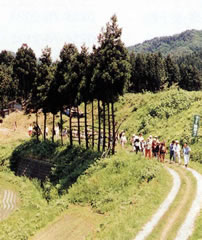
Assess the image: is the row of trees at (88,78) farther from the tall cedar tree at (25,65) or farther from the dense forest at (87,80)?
the tall cedar tree at (25,65)

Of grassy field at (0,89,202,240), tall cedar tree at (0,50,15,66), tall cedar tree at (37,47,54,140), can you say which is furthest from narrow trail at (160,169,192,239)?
tall cedar tree at (0,50,15,66)

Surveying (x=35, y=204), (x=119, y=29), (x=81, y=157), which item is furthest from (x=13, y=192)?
(x=119, y=29)

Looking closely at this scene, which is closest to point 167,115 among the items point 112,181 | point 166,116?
point 166,116

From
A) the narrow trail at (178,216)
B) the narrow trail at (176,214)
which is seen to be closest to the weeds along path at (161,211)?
the narrow trail at (178,216)

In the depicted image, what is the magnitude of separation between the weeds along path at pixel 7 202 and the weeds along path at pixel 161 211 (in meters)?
11.4

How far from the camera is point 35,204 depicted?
22672 millimetres

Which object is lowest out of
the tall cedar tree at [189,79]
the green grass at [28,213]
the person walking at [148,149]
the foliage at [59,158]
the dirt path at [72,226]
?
the green grass at [28,213]

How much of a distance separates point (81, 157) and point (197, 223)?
16.3 meters

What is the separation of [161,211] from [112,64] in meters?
12.5

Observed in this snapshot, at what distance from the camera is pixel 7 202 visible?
78.3 ft

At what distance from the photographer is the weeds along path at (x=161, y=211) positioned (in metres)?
13.1

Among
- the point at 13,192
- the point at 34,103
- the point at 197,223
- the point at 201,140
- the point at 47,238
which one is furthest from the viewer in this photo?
the point at 34,103

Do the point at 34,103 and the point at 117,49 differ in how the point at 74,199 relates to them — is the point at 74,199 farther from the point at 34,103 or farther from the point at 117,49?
the point at 34,103

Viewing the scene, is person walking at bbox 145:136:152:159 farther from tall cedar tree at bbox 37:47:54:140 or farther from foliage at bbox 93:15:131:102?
tall cedar tree at bbox 37:47:54:140
